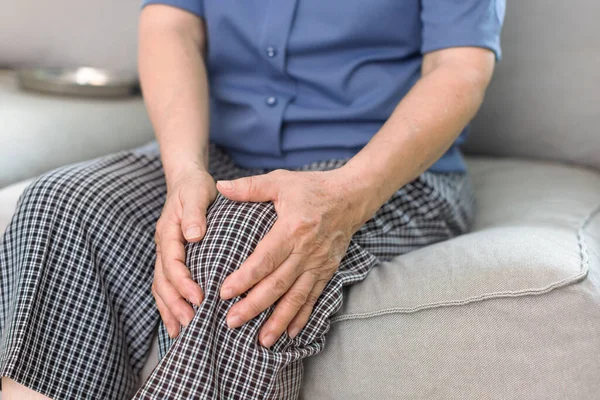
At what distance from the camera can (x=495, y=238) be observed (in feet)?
2.76

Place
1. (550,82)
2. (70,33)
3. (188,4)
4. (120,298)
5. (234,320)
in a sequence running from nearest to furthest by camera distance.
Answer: (234,320), (120,298), (188,4), (550,82), (70,33)

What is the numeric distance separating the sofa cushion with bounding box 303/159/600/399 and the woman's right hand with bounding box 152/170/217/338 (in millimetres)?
176

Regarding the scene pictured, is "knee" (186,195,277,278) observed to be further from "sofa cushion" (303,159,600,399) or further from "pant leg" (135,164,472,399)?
"sofa cushion" (303,159,600,399)

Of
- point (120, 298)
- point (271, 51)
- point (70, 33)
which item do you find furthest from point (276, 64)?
point (70, 33)

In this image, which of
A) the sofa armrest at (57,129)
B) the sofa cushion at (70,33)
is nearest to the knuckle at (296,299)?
the sofa armrest at (57,129)

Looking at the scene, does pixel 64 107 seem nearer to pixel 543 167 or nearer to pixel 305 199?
pixel 305 199

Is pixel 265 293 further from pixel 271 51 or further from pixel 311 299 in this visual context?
pixel 271 51

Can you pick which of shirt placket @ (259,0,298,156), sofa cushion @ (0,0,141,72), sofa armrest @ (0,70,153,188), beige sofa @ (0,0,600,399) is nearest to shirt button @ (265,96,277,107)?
shirt placket @ (259,0,298,156)

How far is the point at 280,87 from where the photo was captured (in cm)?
103

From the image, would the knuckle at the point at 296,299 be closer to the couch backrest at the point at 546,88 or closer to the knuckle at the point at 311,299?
the knuckle at the point at 311,299

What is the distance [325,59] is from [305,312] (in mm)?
428

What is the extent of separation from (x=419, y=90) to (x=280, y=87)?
0.77 ft

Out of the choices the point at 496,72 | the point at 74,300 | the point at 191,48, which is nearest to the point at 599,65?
the point at 496,72

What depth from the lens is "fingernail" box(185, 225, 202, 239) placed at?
731 mm
